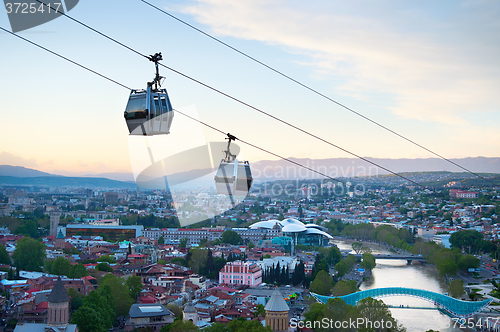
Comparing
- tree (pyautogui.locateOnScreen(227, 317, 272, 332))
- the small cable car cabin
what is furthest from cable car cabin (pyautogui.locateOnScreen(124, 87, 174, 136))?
tree (pyautogui.locateOnScreen(227, 317, 272, 332))

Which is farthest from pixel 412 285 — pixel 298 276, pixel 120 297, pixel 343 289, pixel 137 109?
pixel 137 109

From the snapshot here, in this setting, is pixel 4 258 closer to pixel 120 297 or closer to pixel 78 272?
pixel 78 272

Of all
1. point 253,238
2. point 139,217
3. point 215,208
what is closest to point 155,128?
point 253,238

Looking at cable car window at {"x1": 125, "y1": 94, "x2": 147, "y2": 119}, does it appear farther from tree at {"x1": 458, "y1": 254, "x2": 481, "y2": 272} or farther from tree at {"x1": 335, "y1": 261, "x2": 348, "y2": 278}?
tree at {"x1": 458, "y1": 254, "x2": 481, "y2": 272}

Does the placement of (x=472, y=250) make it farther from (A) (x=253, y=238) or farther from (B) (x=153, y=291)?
(B) (x=153, y=291)

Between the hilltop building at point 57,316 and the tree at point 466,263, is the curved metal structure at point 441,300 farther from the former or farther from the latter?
the tree at point 466,263
